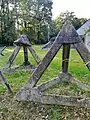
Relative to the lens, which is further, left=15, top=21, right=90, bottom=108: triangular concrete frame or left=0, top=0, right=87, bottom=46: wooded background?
left=0, top=0, right=87, bottom=46: wooded background

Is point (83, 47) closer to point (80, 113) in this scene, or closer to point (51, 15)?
point (80, 113)

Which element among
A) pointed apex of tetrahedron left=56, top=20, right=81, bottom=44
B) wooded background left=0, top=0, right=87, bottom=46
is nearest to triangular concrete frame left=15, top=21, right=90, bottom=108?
pointed apex of tetrahedron left=56, top=20, right=81, bottom=44

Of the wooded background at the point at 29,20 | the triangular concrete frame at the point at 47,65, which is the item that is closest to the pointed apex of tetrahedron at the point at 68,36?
the triangular concrete frame at the point at 47,65

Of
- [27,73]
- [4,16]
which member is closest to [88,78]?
[27,73]

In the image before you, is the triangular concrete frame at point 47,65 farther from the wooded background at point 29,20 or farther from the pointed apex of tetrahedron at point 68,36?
the wooded background at point 29,20

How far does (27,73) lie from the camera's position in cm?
959

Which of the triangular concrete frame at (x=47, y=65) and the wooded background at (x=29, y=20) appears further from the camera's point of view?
the wooded background at (x=29, y=20)

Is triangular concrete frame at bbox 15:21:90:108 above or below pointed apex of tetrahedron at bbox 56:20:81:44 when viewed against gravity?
below

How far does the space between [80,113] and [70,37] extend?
5.24ft

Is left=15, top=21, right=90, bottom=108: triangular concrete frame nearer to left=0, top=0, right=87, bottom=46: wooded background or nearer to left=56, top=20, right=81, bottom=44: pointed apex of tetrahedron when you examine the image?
left=56, top=20, right=81, bottom=44: pointed apex of tetrahedron

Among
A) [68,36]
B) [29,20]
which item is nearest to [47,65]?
[68,36]

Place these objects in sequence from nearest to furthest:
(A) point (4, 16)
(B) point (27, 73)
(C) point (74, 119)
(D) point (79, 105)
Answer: (C) point (74, 119) < (D) point (79, 105) < (B) point (27, 73) < (A) point (4, 16)

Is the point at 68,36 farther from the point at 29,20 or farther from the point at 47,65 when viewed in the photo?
the point at 29,20

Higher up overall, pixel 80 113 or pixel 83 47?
pixel 83 47
